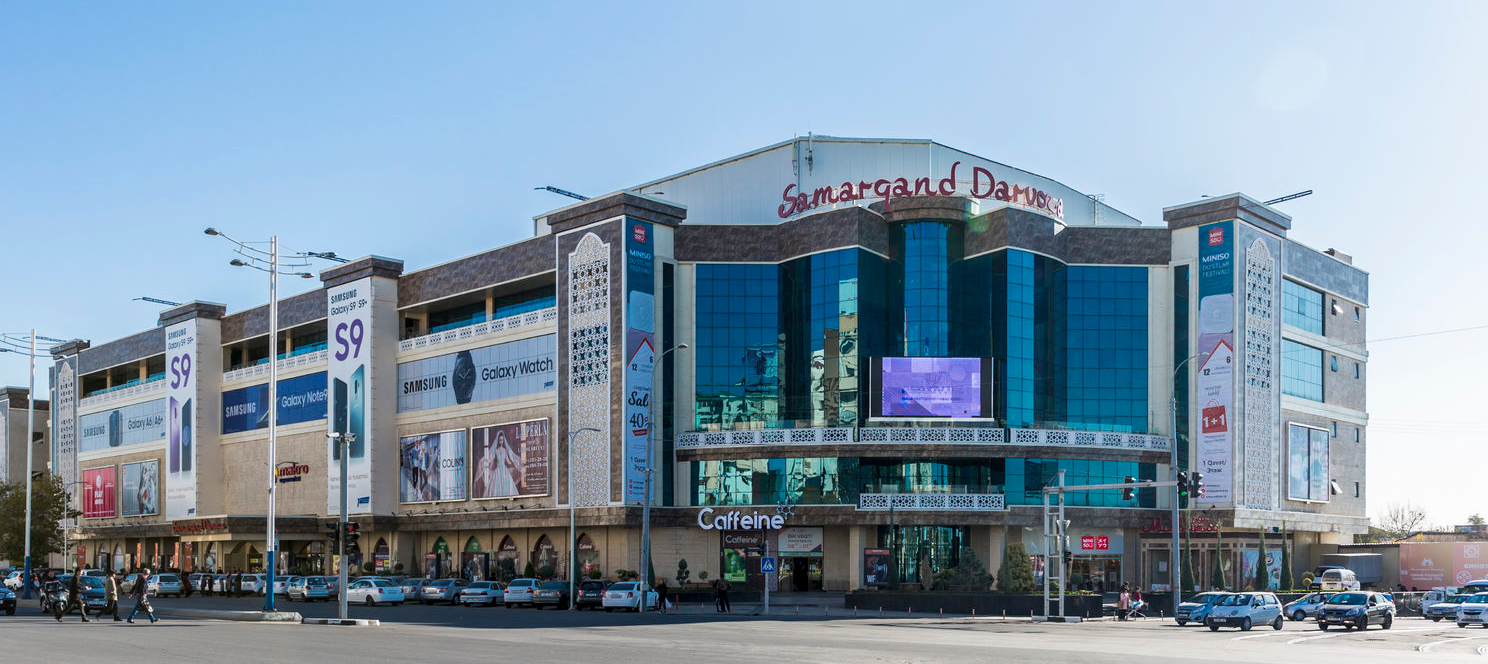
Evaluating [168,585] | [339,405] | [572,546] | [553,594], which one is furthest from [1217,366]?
[168,585]

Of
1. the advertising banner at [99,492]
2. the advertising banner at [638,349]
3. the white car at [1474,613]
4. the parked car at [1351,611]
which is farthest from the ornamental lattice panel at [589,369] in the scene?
the advertising banner at [99,492]

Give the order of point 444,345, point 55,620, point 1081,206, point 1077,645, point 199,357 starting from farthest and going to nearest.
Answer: point 199,357, point 1081,206, point 444,345, point 55,620, point 1077,645

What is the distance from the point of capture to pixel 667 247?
79688mm

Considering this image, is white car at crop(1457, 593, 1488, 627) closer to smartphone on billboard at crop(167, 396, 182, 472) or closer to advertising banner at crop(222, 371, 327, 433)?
advertising banner at crop(222, 371, 327, 433)

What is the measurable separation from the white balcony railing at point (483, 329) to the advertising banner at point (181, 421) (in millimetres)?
24495

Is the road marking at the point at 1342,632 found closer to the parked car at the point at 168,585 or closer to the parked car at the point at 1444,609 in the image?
the parked car at the point at 1444,609

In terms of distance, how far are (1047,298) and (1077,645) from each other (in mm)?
44197

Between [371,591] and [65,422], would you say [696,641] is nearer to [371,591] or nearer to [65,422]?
[371,591]

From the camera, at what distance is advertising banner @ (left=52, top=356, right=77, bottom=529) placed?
12225 cm

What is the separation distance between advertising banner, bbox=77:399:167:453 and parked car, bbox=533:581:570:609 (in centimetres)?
5804

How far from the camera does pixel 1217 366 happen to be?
77.7 metres

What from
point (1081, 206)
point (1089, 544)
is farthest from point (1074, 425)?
point (1081, 206)

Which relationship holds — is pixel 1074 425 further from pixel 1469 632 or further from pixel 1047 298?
pixel 1469 632

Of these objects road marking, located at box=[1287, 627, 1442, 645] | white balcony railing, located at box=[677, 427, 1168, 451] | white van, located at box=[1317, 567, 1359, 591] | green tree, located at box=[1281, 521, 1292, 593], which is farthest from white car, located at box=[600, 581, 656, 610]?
white van, located at box=[1317, 567, 1359, 591]
